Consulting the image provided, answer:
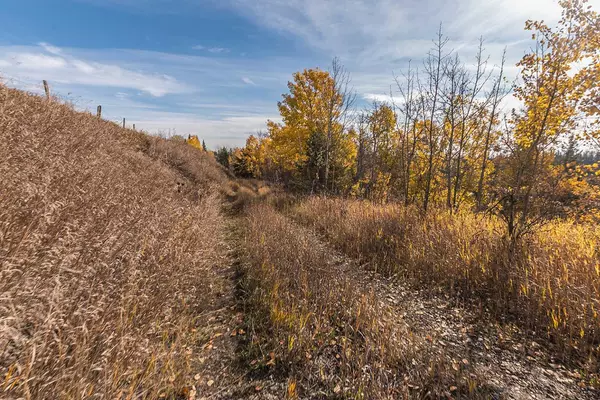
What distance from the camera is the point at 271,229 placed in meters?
7.27

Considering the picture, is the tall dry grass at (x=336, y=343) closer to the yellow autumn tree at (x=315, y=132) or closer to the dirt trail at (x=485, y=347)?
the dirt trail at (x=485, y=347)

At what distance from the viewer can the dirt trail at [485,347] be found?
2340 mm

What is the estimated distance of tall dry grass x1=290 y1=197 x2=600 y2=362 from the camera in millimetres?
3104

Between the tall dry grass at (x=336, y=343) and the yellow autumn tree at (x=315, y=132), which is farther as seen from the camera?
the yellow autumn tree at (x=315, y=132)

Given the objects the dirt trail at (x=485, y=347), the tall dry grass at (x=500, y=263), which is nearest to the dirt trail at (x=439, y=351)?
the dirt trail at (x=485, y=347)

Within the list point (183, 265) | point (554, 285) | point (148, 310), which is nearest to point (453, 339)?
point (554, 285)

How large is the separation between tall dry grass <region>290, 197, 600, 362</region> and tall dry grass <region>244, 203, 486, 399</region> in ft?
5.09

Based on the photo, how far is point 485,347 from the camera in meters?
2.95

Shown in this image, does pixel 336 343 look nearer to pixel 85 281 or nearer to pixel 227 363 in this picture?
pixel 227 363

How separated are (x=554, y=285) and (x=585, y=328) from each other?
70 cm

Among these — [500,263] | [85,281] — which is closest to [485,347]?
[500,263]

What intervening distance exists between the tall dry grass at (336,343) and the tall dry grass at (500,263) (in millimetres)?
1553

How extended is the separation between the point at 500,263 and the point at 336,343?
143 inches

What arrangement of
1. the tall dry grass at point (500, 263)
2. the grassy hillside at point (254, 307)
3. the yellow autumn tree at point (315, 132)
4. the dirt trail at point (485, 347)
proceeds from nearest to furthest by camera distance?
the grassy hillside at point (254, 307) < the dirt trail at point (485, 347) < the tall dry grass at point (500, 263) < the yellow autumn tree at point (315, 132)
